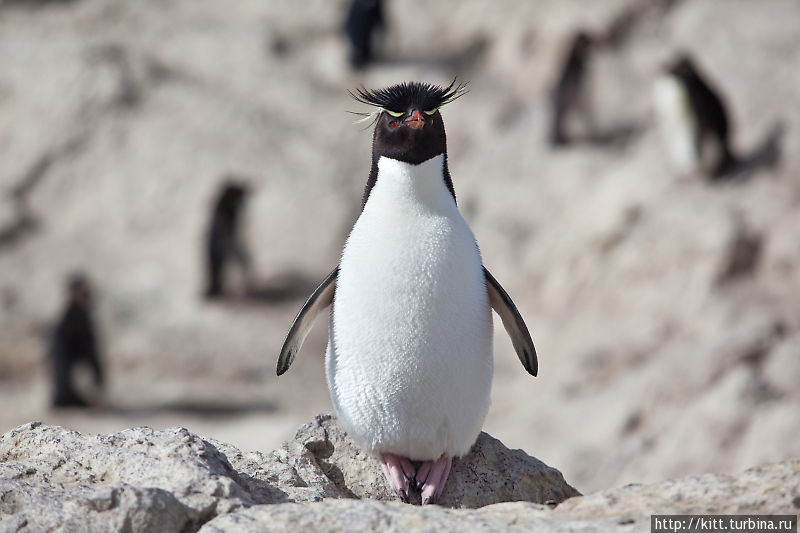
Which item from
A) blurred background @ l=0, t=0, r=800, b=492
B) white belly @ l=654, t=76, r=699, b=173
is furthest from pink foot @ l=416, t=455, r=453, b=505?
white belly @ l=654, t=76, r=699, b=173

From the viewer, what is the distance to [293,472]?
4.40 m

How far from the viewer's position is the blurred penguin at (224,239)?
54.0 feet

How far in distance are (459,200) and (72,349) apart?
6277 millimetres

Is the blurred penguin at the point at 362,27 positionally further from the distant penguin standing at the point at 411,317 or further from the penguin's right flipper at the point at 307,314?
the distant penguin standing at the point at 411,317

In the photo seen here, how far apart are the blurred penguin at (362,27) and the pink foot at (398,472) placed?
599 inches

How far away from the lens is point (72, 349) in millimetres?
13922

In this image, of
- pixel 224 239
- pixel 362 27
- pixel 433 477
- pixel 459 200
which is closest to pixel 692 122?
pixel 459 200

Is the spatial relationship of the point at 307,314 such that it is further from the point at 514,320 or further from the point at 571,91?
the point at 571,91

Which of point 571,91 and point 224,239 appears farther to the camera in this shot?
point 571,91

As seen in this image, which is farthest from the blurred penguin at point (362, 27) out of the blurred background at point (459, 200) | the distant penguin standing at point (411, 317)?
the distant penguin standing at point (411, 317)

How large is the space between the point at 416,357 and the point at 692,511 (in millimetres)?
1360

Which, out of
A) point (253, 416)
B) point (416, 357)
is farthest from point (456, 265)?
point (253, 416)

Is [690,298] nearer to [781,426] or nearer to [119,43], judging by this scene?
[781,426]

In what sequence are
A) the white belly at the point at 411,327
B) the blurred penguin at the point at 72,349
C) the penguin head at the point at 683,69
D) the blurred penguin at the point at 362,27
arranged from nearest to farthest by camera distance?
the white belly at the point at 411,327 → the blurred penguin at the point at 72,349 → the penguin head at the point at 683,69 → the blurred penguin at the point at 362,27
